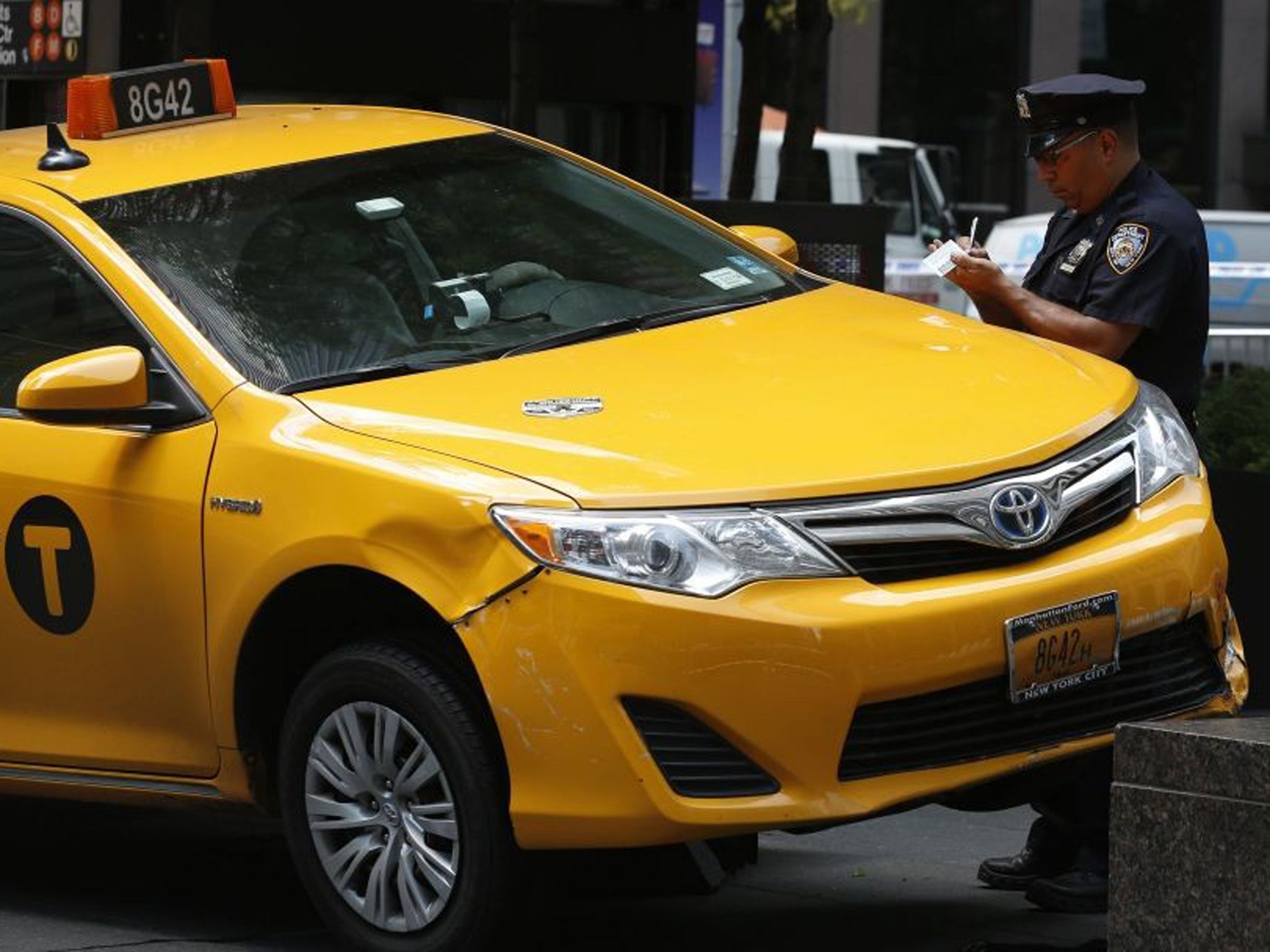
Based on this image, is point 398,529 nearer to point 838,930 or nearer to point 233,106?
point 838,930

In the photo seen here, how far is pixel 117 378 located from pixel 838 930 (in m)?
1.90

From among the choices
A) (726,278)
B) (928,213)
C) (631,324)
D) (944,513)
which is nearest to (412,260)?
(631,324)

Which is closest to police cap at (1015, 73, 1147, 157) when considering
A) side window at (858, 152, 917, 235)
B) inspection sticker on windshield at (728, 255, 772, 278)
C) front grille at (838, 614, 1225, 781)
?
inspection sticker on windshield at (728, 255, 772, 278)

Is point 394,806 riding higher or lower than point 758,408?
lower

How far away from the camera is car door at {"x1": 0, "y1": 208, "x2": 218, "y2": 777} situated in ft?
18.4

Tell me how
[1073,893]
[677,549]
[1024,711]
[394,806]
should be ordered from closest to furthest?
1. [677,549]
2. [1024,711]
3. [394,806]
4. [1073,893]

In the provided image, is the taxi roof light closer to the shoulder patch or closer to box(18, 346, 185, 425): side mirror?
box(18, 346, 185, 425): side mirror

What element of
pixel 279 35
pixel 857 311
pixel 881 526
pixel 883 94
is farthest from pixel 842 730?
pixel 883 94

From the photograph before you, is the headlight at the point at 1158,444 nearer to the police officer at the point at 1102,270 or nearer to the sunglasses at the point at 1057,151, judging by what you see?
the police officer at the point at 1102,270

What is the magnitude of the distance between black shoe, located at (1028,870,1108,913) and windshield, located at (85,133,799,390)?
57.7 inches

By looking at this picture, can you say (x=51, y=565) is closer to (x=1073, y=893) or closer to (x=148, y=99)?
(x=148, y=99)

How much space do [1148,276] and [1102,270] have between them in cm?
13

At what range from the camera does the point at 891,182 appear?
24.9 m

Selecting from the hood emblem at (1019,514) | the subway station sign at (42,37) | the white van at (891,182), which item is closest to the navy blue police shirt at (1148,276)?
the hood emblem at (1019,514)
